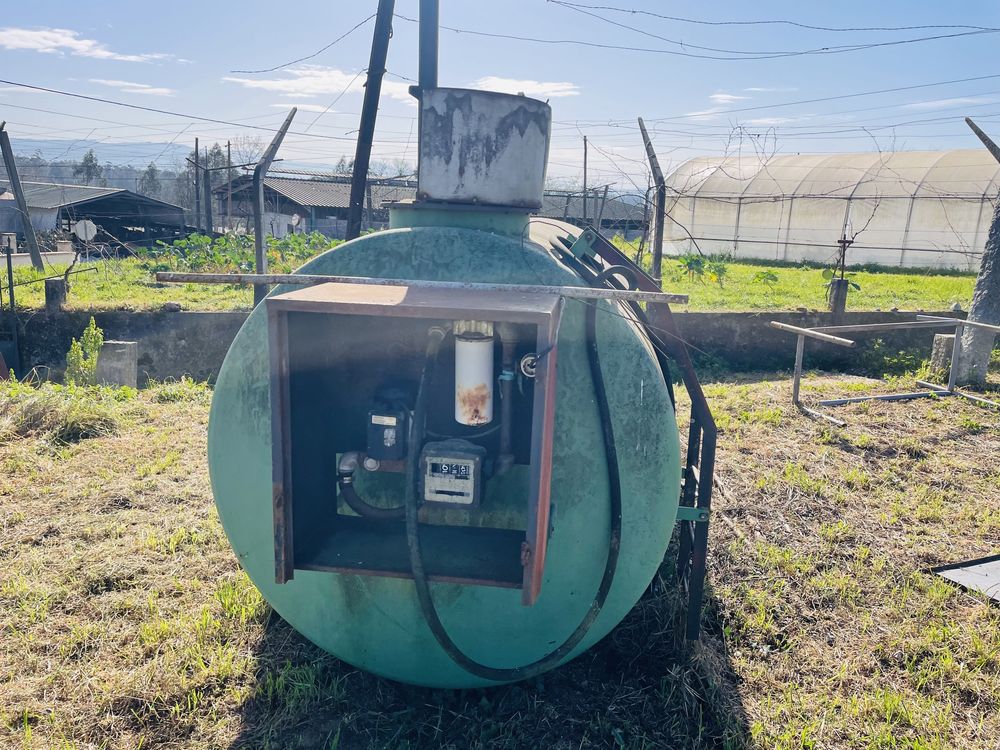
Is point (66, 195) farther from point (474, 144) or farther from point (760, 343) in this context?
point (474, 144)

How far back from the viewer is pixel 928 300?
13.6m

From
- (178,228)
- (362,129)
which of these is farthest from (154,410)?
(178,228)

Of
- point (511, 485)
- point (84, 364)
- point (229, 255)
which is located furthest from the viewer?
point (229, 255)

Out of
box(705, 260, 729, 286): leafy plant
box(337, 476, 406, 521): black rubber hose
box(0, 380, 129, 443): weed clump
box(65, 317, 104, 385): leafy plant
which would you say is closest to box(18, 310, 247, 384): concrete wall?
box(65, 317, 104, 385): leafy plant

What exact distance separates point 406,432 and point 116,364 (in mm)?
7074

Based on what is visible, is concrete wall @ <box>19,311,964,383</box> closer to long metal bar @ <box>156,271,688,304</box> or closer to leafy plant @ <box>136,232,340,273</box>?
leafy plant @ <box>136,232,340,273</box>

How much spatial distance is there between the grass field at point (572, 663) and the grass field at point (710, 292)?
19.8 feet

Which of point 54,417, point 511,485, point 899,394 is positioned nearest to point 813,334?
point 899,394

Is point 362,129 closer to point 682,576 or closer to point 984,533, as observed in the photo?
point 682,576

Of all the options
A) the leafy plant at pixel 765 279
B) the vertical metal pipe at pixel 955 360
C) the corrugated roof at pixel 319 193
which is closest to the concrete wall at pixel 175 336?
the vertical metal pipe at pixel 955 360

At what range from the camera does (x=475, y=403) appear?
7.69 feet

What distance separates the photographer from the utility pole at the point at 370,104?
6184 mm

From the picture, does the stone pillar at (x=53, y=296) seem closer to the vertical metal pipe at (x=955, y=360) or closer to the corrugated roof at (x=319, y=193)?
the vertical metal pipe at (x=955, y=360)

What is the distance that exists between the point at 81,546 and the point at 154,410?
105 inches
